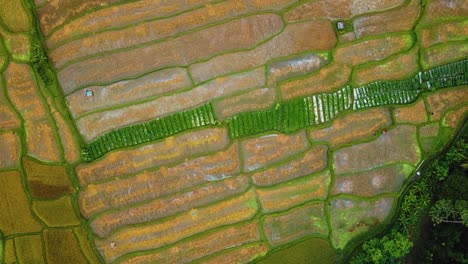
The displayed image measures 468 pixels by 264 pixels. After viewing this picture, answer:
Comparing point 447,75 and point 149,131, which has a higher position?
point 149,131

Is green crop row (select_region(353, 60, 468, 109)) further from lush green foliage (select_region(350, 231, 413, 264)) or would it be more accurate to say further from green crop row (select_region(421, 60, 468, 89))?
lush green foliage (select_region(350, 231, 413, 264))

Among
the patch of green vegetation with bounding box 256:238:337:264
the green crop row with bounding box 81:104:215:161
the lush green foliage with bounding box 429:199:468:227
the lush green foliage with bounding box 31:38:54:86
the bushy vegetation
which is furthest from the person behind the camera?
the patch of green vegetation with bounding box 256:238:337:264

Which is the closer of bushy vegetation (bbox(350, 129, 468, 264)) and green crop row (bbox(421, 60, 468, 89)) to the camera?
bushy vegetation (bbox(350, 129, 468, 264))

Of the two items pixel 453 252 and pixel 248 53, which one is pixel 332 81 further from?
pixel 453 252

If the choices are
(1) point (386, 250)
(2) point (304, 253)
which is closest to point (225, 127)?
(2) point (304, 253)

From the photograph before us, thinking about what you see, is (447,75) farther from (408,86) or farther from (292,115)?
(292,115)

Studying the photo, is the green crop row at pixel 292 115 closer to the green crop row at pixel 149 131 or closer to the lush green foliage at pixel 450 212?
the green crop row at pixel 149 131

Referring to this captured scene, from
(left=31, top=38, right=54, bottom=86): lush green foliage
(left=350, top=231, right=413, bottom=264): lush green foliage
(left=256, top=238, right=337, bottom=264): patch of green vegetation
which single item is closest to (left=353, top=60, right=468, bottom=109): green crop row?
(left=350, top=231, right=413, bottom=264): lush green foliage
